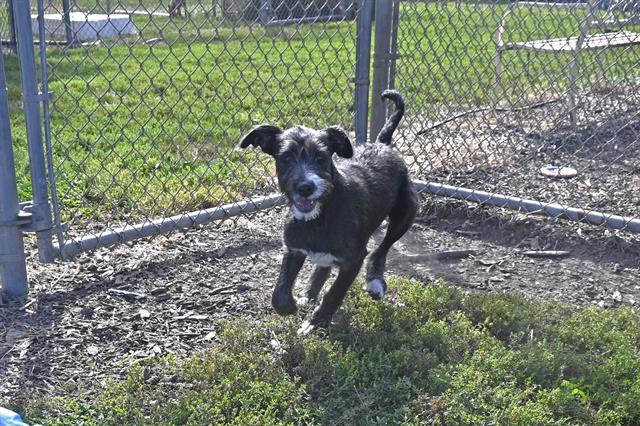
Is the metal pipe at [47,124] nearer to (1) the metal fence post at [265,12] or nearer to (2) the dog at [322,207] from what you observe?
(2) the dog at [322,207]

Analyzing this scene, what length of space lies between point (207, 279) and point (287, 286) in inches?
32.3

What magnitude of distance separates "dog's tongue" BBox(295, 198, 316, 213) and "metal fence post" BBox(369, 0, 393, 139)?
198 cm

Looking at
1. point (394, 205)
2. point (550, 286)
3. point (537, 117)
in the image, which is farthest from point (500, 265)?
point (537, 117)

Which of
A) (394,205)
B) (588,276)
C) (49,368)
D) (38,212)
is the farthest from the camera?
(588,276)

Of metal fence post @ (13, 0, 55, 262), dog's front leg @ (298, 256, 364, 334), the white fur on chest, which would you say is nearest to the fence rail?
metal fence post @ (13, 0, 55, 262)

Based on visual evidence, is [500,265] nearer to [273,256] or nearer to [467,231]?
[467,231]

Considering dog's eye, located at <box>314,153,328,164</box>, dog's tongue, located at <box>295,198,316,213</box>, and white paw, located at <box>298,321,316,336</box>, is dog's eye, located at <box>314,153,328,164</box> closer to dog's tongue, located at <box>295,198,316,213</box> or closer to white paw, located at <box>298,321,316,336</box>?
dog's tongue, located at <box>295,198,316,213</box>

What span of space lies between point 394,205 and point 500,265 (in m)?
0.92

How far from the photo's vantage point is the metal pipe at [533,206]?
5113mm

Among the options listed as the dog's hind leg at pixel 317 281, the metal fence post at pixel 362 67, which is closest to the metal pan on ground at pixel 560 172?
the metal fence post at pixel 362 67

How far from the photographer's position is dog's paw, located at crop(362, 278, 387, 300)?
424 centimetres

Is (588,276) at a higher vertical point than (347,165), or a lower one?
lower

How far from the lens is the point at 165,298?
4336 mm

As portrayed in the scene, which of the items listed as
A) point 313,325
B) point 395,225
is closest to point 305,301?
point 313,325
